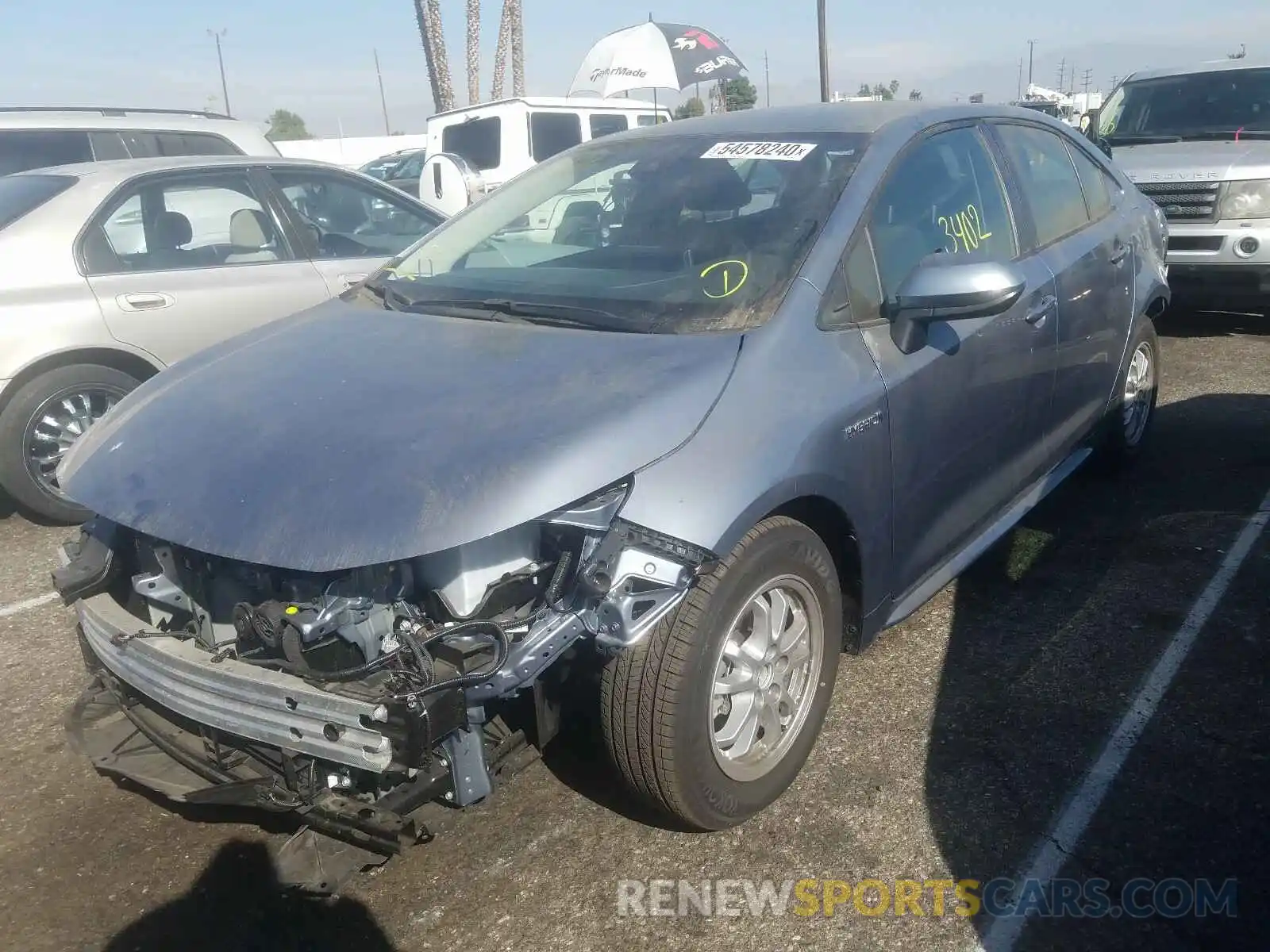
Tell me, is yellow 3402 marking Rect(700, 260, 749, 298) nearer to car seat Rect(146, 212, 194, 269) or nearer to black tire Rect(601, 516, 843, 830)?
black tire Rect(601, 516, 843, 830)

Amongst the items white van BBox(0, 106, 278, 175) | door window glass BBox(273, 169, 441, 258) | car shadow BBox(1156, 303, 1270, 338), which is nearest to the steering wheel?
door window glass BBox(273, 169, 441, 258)

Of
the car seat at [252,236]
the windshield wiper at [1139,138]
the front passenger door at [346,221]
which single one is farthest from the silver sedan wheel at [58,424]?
the windshield wiper at [1139,138]

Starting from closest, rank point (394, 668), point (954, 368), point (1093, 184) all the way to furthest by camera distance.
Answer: point (394, 668)
point (954, 368)
point (1093, 184)

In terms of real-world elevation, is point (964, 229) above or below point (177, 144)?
below

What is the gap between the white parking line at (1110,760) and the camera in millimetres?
2461

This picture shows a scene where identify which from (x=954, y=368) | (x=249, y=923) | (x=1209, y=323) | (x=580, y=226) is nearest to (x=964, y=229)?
(x=954, y=368)

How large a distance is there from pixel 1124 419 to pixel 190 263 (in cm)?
466

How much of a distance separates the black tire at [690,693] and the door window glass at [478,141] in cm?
1161

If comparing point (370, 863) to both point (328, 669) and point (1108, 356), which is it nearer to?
point (328, 669)

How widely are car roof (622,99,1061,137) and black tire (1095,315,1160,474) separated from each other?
138 cm

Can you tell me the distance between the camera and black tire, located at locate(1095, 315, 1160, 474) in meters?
4.71

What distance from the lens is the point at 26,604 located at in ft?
14.3

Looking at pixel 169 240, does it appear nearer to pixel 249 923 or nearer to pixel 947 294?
pixel 249 923

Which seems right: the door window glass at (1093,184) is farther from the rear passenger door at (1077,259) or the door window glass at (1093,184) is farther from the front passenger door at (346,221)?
the front passenger door at (346,221)
